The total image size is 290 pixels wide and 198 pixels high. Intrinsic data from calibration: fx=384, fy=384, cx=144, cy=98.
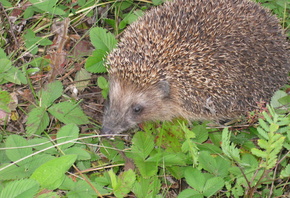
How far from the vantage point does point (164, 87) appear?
2900 millimetres

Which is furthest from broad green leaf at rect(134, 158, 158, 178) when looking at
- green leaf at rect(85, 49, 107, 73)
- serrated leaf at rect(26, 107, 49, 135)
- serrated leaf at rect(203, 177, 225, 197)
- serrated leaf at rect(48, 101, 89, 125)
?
green leaf at rect(85, 49, 107, 73)

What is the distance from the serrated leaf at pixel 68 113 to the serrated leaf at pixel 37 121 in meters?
0.06

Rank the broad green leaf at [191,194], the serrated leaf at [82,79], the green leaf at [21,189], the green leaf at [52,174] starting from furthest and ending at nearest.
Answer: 1. the serrated leaf at [82,79]
2. the broad green leaf at [191,194]
3. the green leaf at [52,174]
4. the green leaf at [21,189]

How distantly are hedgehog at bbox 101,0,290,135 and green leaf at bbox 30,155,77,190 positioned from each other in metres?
0.84

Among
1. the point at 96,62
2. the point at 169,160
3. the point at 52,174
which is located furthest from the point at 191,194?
the point at 96,62

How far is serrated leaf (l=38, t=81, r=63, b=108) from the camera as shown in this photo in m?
2.89

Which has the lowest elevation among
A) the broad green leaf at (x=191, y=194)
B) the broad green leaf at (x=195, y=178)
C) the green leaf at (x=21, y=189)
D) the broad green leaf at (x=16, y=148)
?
the broad green leaf at (x=191, y=194)

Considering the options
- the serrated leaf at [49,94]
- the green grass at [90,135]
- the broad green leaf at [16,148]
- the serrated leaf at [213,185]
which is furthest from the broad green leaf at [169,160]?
the serrated leaf at [49,94]

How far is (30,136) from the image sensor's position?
279cm

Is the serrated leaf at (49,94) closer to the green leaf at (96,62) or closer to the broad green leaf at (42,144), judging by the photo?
the green leaf at (96,62)

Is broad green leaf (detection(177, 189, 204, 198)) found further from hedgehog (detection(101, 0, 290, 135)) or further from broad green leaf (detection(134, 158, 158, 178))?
hedgehog (detection(101, 0, 290, 135))

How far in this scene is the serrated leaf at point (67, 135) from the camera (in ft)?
8.07

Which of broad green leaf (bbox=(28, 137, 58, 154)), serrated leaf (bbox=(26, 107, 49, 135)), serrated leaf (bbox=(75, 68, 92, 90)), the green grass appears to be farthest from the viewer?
serrated leaf (bbox=(75, 68, 92, 90))

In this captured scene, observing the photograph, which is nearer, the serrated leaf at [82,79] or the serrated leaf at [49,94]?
the serrated leaf at [49,94]
